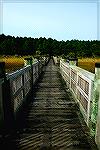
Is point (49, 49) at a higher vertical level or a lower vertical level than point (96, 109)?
higher

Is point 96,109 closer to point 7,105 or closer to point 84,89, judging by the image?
point 84,89

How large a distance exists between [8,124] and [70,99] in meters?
3.94

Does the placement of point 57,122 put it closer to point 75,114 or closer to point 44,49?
point 75,114

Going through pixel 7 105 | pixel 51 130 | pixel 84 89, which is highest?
pixel 84 89

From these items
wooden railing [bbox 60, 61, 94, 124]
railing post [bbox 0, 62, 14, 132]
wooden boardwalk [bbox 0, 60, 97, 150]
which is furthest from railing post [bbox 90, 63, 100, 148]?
railing post [bbox 0, 62, 14, 132]

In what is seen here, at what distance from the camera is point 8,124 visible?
217 inches

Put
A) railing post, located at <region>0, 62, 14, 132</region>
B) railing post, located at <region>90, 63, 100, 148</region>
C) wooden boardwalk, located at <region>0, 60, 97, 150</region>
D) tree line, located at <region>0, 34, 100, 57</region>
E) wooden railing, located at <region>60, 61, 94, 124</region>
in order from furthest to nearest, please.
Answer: tree line, located at <region>0, 34, 100, 57</region>
wooden railing, located at <region>60, 61, 94, 124</region>
railing post, located at <region>0, 62, 14, 132</region>
wooden boardwalk, located at <region>0, 60, 97, 150</region>
railing post, located at <region>90, 63, 100, 148</region>

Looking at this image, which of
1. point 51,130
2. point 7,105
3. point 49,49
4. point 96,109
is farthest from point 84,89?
point 49,49

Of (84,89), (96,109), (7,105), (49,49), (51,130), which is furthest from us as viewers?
(49,49)

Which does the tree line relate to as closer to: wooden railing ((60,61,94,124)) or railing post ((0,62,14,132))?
wooden railing ((60,61,94,124))

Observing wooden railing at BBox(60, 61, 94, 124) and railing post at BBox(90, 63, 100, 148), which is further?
wooden railing at BBox(60, 61, 94, 124)

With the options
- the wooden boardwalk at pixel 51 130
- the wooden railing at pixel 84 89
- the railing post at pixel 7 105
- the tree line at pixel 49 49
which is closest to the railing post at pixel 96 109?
the wooden boardwalk at pixel 51 130

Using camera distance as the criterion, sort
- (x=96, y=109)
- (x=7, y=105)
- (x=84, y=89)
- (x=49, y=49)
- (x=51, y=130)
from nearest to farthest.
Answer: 1. (x=96, y=109)
2. (x=7, y=105)
3. (x=51, y=130)
4. (x=84, y=89)
5. (x=49, y=49)

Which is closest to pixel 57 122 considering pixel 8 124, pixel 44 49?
pixel 8 124
